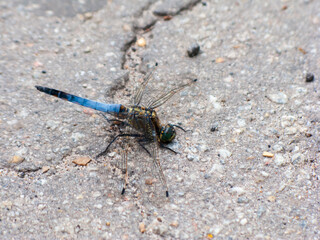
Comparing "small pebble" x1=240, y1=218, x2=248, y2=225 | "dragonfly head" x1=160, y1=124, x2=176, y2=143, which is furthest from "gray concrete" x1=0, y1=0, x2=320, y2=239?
"dragonfly head" x1=160, y1=124, x2=176, y2=143

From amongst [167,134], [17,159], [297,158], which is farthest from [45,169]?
[297,158]

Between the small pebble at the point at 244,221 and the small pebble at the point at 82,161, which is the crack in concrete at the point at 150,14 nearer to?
the small pebble at the point at 82,161

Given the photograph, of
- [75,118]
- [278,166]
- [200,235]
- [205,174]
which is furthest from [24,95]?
[278,166]

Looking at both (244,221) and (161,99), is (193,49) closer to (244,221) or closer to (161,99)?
(161,99)

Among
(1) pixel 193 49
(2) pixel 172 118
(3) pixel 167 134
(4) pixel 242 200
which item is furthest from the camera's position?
(1) pixel 193 49

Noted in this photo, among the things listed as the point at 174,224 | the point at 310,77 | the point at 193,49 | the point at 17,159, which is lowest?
the point at 17,159

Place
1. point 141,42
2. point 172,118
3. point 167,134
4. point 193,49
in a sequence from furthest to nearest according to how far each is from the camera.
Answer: point 141,42, point 193,49, point 172,118, point 167,134

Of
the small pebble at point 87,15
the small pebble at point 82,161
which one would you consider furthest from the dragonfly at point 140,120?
the small pebble at point 87,15

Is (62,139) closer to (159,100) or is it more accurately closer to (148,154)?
A: (148,154)
